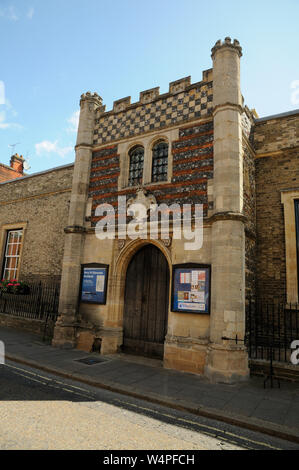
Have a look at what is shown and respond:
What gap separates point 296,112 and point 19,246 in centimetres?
1349

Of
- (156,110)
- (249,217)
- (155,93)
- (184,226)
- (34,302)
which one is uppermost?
(155,93)

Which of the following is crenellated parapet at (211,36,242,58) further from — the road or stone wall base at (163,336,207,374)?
the road

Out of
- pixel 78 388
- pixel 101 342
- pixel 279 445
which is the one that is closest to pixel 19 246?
pixel 101 342

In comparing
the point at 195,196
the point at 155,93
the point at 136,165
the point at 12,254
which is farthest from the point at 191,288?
the point at 12,254

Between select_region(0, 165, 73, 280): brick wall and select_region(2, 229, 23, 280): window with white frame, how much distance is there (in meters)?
0.66

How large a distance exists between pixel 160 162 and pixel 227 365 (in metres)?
6.13

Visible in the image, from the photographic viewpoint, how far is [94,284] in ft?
30.8

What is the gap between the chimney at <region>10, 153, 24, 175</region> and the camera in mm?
21625

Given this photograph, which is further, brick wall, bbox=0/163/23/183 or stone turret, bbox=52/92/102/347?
brick wall, bbox=0/163/23/183

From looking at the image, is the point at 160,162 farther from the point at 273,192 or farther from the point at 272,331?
the point at 272,331

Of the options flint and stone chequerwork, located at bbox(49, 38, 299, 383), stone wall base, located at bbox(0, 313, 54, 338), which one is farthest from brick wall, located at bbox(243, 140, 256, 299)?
stone wall base, located at bbox(0, 313, 54, 338)

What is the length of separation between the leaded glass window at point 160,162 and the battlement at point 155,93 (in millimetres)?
1656

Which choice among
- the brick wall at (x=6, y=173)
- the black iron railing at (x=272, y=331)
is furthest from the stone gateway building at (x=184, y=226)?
the brick wall at (x=6, y=173)
